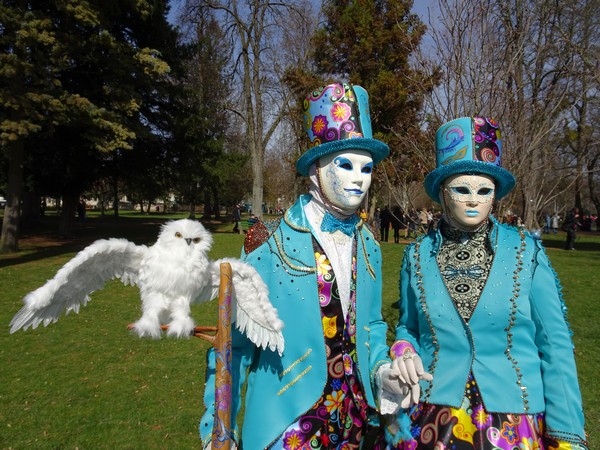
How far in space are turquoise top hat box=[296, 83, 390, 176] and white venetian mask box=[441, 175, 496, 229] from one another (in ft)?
1.42

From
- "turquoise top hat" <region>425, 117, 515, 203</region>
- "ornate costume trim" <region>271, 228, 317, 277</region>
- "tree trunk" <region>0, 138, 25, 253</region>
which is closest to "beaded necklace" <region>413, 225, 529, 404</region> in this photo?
"turquoise top hat" <region>425, 117, 515, 203</region>

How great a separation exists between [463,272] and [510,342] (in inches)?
15.0

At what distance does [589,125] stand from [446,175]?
29639 mm

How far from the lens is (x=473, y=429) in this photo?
1.97 m

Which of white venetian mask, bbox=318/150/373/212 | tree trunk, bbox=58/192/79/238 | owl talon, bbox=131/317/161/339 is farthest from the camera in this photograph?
tree trunk, bbox=58/192/79/238

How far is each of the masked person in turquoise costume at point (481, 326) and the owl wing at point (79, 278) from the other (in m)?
1.23

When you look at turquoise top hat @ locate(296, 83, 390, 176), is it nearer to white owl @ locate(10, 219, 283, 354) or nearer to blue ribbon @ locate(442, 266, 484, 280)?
blue ribbon @ locate(442, 266, 484, 280)

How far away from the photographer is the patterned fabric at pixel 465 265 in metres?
2.17

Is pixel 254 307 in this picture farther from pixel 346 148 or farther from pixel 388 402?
pixel 346 148

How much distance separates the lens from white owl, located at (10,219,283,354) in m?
1.70

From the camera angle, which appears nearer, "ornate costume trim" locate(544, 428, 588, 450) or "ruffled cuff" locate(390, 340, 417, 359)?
"ornate costume trim" locate(544, 428, 588, 450)

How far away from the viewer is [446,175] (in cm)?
234

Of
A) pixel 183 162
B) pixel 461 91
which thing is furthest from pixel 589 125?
pixel 461 91

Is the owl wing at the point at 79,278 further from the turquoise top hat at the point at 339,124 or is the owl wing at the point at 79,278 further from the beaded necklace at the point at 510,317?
the beaded necklace at the point at 510,317
